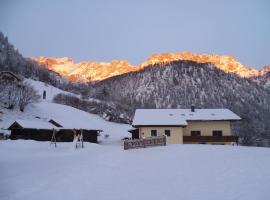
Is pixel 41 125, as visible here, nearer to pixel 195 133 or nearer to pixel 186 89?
pixel 195 133

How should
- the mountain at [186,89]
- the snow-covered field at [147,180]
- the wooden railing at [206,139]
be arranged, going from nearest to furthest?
the snow-covered field at [147,180] → the wooden railing at [206,139] → the mountain at [186,89]

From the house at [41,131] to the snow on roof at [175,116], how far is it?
10468 mm

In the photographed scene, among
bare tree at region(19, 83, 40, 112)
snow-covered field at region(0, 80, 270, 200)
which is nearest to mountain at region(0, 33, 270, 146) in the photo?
bare tree at region(19, 83, 40, 112)

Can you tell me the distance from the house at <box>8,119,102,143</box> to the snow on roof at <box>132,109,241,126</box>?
412 inches

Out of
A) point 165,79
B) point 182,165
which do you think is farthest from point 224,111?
point 165,79

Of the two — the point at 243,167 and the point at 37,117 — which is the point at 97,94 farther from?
the point at 243,167

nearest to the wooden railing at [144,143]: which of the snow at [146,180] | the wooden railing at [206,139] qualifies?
the snow at [146,180]

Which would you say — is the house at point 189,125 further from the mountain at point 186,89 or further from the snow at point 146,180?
the mountain at point 186,89

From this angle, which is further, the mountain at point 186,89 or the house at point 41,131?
the mountain at point 186,89

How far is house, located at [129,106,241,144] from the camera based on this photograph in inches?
1565

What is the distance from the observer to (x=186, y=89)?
157750 mm

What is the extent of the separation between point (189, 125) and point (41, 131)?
26.6 metres

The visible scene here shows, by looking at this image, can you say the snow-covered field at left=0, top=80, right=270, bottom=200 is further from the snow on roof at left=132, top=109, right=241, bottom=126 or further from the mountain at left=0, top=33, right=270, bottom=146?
the mountain at left=0, top=33, right=270, bottom=146

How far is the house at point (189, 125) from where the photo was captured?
39.8 m
